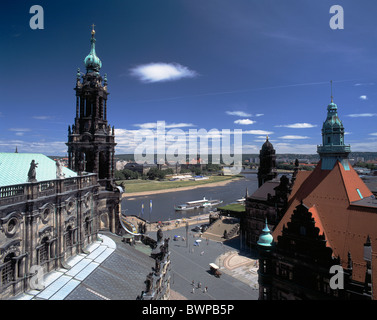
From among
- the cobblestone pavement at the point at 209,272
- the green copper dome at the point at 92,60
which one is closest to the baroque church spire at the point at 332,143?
the cobblestone pavement at the point at 209,272

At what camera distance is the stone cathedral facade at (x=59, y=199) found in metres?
14.9

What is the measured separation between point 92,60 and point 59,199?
21.0m

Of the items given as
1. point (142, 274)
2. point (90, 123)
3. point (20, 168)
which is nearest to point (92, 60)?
point (90, 123)

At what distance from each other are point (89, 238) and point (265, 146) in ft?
139

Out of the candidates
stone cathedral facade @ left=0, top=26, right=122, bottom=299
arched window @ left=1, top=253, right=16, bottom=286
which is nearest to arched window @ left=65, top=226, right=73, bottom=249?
stone cathedral facade @ left=0, top=26, right=122, bottom=299

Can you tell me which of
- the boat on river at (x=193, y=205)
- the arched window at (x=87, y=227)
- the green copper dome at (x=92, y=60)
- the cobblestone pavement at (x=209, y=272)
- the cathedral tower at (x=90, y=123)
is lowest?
the boat on river at (x=193, y=205)

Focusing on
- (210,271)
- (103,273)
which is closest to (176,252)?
(210,271)

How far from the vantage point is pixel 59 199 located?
1911cm

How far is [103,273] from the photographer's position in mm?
20500

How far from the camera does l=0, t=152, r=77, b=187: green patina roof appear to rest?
17.0 m

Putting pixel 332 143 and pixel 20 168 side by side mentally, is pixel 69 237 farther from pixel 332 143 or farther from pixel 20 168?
pixel 332 143

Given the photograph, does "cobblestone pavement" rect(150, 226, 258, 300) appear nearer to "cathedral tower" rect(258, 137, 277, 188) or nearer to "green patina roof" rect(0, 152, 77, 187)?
"cathedral tower" rect(258, 137, 277, 188)

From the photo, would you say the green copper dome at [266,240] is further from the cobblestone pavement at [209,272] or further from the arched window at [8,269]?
the arched window at [8,269]

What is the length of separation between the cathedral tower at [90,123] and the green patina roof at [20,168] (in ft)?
29.1
